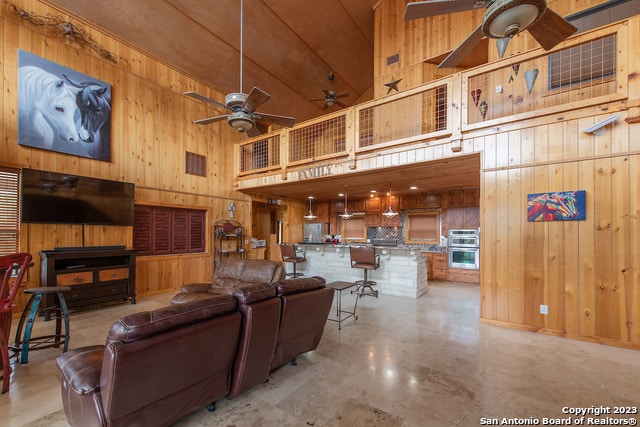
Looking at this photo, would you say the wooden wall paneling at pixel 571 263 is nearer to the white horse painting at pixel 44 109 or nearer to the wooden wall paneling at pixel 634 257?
the wooden wall paneling at pixel 634 257

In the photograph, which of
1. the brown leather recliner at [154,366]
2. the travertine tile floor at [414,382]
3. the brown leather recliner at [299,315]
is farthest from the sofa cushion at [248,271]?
the brown leather recliner at [154,366]

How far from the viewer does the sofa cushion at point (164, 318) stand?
136 cm

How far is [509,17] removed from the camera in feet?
6.19

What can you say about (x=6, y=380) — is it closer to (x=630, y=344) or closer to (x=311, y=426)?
(x=311, y=426)

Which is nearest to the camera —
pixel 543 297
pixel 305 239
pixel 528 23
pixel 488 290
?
pixel 528 23

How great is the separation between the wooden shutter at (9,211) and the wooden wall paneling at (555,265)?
7336 mm

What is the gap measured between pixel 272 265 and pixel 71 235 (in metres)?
3.49

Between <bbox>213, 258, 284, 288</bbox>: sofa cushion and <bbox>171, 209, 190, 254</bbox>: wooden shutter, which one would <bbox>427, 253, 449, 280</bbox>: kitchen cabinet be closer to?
<bbox>213, 258, 284, 288</bbox>: sofa cushion

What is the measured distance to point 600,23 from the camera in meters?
4.05

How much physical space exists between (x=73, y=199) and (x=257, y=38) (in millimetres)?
4714

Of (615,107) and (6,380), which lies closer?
(6,380)

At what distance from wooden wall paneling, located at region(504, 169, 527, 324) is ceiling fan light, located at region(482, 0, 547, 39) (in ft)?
7.24

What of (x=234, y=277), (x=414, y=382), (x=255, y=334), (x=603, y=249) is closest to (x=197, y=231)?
(x=234, y=277)

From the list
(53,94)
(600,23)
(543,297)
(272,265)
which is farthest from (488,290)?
(53,94)
